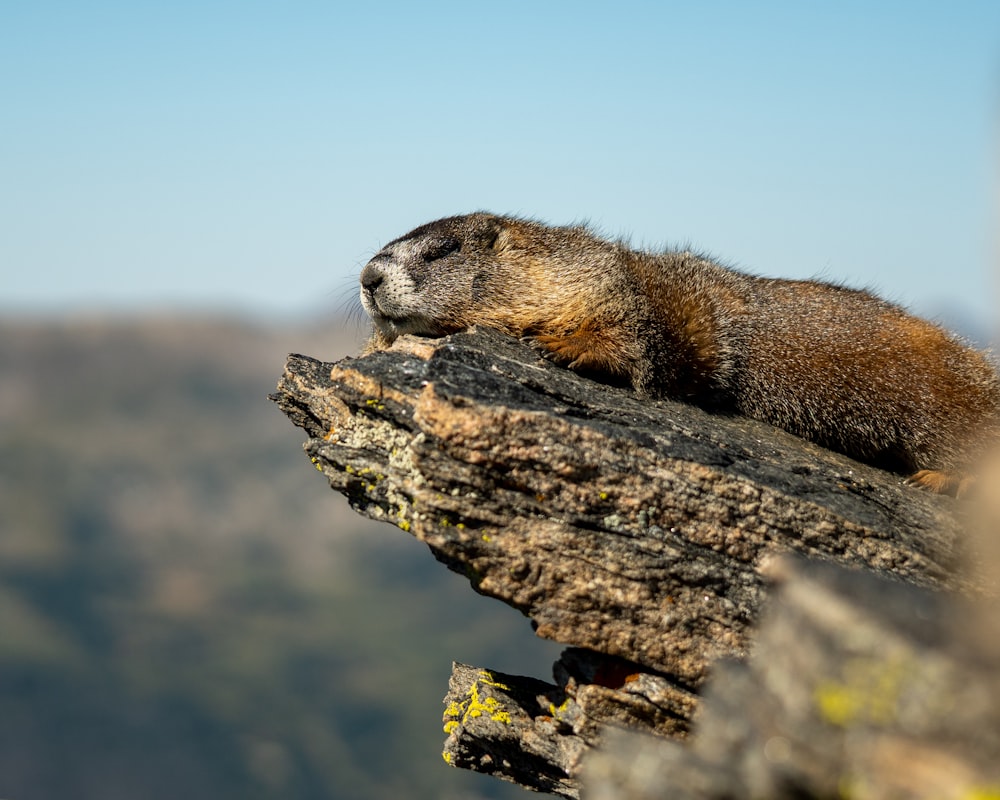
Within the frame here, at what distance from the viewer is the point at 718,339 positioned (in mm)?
13633

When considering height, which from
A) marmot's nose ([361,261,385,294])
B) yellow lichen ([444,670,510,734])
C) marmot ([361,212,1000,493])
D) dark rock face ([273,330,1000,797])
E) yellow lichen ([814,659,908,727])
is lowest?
yellow lichen ([814,659,908,727])

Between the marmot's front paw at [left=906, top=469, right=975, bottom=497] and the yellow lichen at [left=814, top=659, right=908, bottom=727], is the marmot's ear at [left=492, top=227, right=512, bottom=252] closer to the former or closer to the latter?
the marmot's front paw at [left=906, top=469, right=975, bottom=497]

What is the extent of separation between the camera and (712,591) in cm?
1035

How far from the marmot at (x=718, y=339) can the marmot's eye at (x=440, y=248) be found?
0.02 m

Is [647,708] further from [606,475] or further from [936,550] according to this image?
[936,550]

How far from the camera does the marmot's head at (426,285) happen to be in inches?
535

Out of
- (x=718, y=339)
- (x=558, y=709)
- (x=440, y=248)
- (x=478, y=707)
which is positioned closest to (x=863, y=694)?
(x=558, y=709)

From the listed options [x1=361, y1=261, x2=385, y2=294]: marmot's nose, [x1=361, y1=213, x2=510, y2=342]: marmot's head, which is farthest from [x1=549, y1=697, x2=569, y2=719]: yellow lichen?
[x1=361, y1=261, x2=385, y2=294]: marmot's nose

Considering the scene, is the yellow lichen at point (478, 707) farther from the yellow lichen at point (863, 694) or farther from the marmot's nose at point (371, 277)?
the yellow lichen at point (863, 694)

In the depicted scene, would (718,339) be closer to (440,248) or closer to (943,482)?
(943,482)

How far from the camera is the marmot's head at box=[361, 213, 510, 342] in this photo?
44.6ft

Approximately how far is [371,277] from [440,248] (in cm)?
113

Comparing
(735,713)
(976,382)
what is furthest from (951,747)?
(976,382)

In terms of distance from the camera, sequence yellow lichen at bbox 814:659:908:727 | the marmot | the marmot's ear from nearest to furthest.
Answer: yellow lichen at bbox 814:659:908:727
the marmot
the marmot's ear
